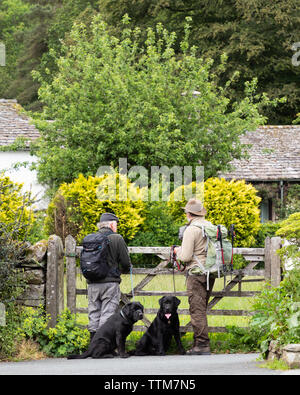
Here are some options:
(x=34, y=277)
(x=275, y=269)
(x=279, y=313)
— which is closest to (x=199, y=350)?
(x=279, y=313)

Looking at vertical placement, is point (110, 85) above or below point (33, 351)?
above

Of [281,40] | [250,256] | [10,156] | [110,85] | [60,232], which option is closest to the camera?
[250,256]

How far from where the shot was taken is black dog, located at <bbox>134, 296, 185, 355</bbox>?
399 inches

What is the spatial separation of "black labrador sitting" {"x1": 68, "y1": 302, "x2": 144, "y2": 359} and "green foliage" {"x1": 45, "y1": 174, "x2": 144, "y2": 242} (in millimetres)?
8998

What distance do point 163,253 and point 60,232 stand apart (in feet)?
29.5

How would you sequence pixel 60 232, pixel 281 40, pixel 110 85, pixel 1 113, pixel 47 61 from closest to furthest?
pixel 60 232 → pixel 110 85 → pixel 1 113 → pixel 281 40 → pixel 47 61

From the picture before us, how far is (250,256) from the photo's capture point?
11.0 m

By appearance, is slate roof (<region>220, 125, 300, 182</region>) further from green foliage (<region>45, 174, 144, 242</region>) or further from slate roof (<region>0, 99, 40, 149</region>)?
green foliage (<region>45, 174, 144, 242</region>)

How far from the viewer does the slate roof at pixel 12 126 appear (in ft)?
99.5

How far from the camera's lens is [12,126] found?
31531 mm

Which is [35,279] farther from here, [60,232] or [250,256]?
[60,232]

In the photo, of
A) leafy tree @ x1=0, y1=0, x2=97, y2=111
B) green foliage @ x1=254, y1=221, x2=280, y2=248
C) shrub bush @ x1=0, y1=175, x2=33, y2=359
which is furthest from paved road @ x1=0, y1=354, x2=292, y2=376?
leafy tree @ x1=0, y1=0, x2=97, y2=111
